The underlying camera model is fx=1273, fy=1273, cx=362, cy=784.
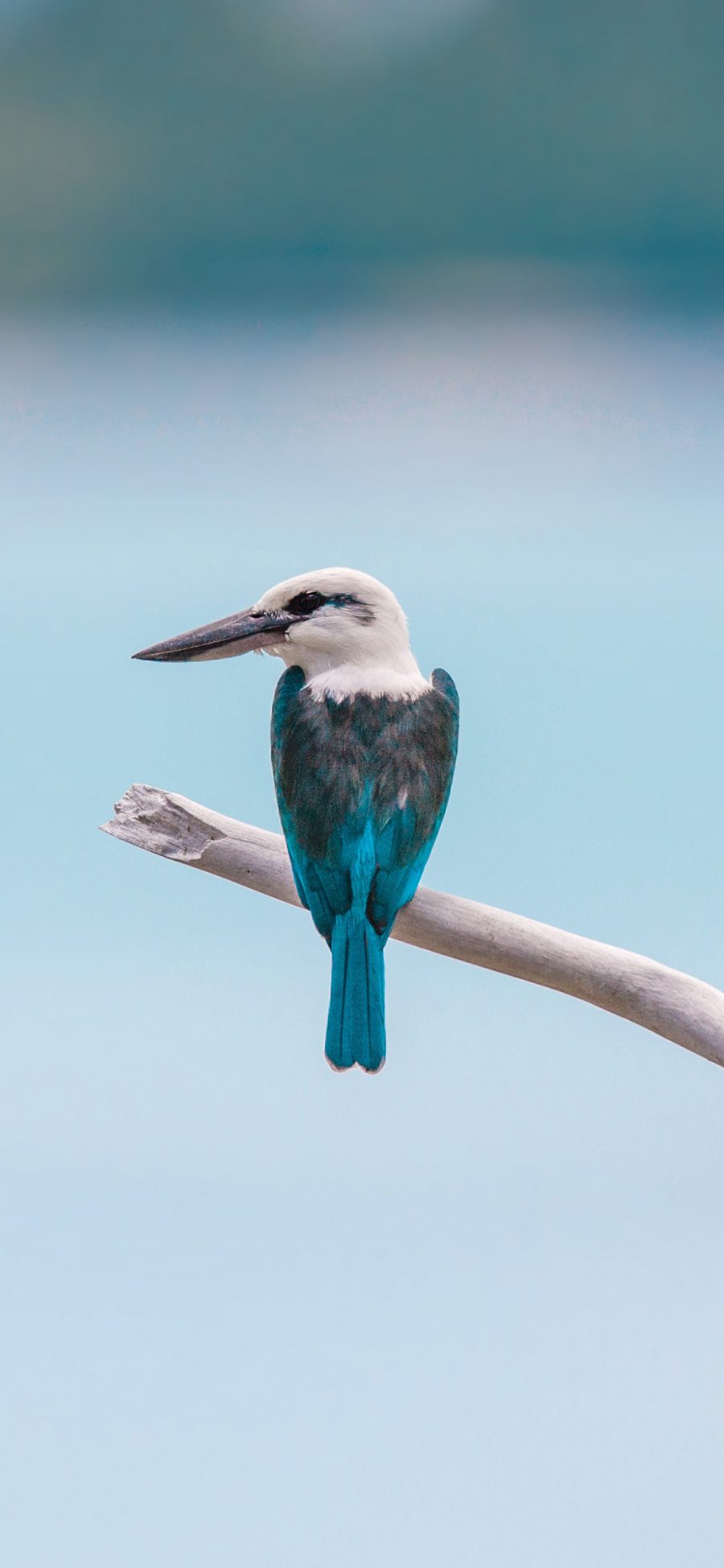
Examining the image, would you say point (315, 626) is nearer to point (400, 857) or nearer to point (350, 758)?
point (350, 758)

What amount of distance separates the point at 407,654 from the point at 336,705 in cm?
10

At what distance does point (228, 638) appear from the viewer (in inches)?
49.1

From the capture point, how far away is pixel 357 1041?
3.83ft

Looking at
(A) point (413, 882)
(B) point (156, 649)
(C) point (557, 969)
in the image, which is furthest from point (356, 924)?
(B) point (156, 649)

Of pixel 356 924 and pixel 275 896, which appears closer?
pixel 356 924

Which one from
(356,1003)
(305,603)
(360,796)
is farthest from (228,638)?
(356,1003)

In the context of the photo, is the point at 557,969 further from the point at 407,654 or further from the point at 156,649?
the point at 156,649

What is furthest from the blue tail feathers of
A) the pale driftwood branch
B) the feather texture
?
the pale driftwood branch

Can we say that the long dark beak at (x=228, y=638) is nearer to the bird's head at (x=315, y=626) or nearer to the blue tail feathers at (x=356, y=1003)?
the bird's head at (x=315, y=626)

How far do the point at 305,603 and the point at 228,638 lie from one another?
8cm

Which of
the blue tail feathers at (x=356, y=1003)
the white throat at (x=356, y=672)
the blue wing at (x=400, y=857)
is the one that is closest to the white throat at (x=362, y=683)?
the white throat at (x=356, y=672)

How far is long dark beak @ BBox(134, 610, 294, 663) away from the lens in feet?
4.10

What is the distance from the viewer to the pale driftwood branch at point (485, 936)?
1.23 metres

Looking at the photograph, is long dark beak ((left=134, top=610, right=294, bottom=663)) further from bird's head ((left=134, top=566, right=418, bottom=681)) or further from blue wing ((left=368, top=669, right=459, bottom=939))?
blue wing ((left=368, top=669, right=459, bottom=939))
